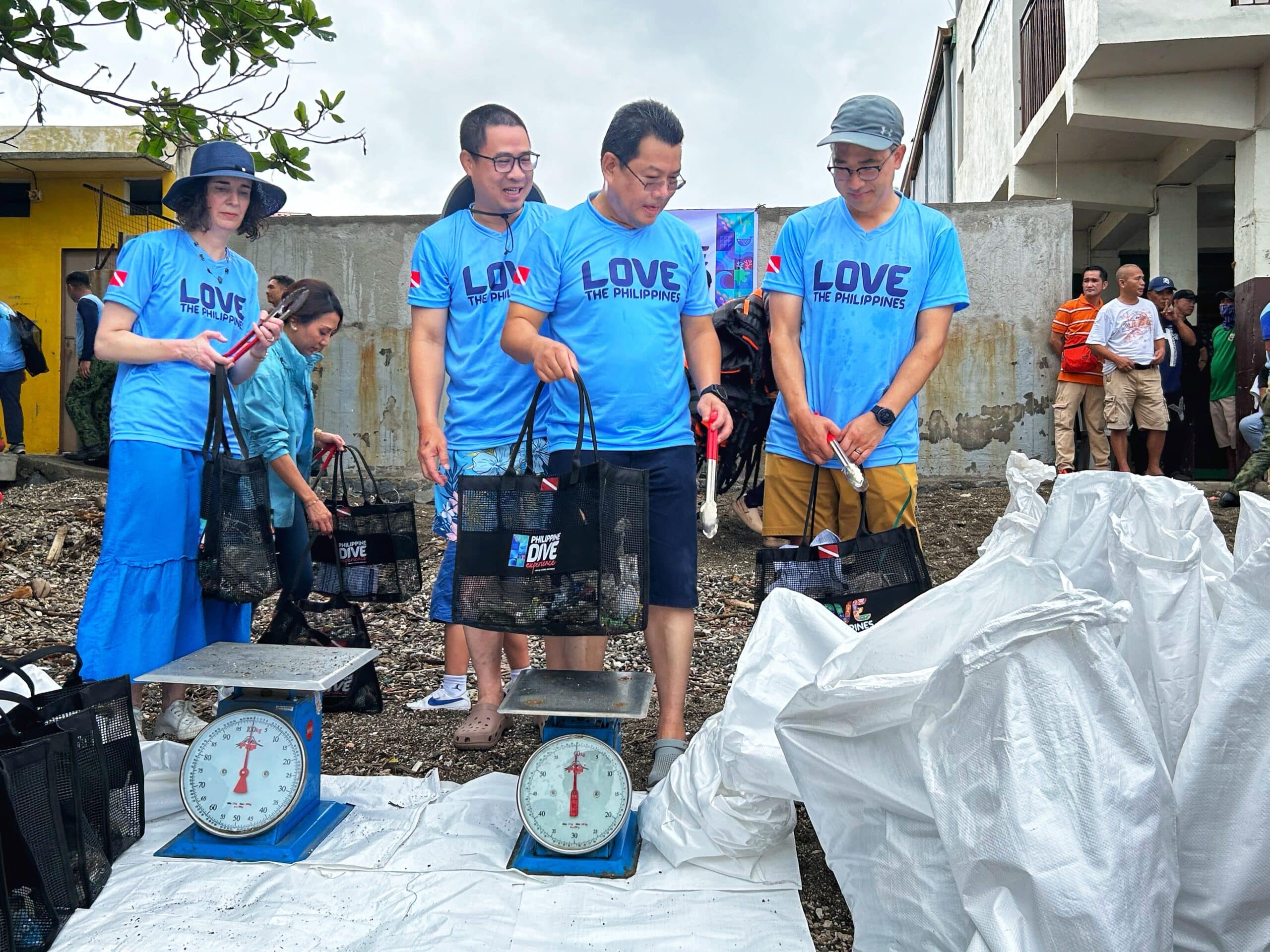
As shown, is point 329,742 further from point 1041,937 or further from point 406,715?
point 1041,937

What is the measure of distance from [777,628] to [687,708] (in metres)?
1.36

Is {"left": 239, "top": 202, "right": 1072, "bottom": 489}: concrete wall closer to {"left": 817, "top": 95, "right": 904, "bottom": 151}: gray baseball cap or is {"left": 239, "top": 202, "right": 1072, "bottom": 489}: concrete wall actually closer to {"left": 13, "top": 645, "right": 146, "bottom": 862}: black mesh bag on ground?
{"left": 817, "top": 95, "right": 904, "bottom": 151}: gray baseball cap

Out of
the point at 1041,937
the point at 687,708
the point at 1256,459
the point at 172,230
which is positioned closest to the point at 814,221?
the point at 687,708

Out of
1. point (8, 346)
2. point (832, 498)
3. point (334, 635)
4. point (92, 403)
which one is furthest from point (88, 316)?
point (832, 498)

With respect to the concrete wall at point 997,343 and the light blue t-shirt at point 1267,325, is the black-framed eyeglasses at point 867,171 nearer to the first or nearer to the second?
the concrete wall at point 997,343

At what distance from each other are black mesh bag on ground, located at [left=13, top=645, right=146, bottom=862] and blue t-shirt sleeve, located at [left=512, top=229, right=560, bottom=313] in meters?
1.50

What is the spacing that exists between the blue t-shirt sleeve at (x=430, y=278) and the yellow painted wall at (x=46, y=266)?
12.0m

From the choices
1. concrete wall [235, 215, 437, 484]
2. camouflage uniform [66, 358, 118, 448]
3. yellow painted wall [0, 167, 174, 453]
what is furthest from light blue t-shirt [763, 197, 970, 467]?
yellow painted wall [0, 167, 174, 453]

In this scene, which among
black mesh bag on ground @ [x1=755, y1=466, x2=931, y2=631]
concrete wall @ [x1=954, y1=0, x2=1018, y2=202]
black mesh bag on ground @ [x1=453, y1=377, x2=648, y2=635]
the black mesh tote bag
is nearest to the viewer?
the black mesh tote bag

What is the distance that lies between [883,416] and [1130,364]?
570 cm

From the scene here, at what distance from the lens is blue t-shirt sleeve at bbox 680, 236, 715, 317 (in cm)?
314

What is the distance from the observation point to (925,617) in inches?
83.8

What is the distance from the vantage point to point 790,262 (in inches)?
131

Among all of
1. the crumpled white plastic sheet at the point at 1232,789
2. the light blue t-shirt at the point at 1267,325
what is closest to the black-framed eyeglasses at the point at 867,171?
the crumpled white plastic sheet at the point at 1232,789
